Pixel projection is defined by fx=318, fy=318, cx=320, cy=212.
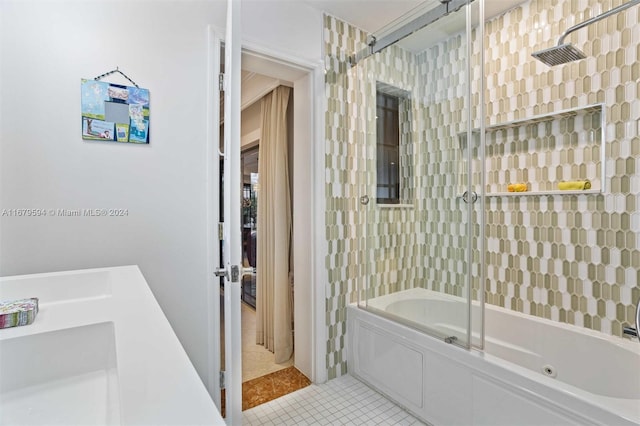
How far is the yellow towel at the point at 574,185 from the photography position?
6.11ft

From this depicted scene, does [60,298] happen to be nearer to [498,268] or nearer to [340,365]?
[340,365]

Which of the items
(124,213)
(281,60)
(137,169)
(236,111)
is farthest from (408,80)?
(124,213)

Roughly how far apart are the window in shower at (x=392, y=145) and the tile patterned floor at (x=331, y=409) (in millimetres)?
1347

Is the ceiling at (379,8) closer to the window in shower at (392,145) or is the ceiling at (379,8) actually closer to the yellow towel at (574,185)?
the window in shower at (392,145)

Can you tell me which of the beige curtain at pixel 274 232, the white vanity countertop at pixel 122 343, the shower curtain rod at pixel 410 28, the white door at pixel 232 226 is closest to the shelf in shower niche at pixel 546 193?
the shower curtain rod at pixel 410 28

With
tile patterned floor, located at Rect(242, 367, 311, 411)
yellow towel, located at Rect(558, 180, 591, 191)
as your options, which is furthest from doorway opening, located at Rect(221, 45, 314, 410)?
yellow towel, located at Rect(558, 180, 591, 191)

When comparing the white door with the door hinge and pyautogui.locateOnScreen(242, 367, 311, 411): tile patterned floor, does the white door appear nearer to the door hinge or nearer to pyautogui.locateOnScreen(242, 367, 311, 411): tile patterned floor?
the door hinge

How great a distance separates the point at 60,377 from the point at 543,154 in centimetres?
261

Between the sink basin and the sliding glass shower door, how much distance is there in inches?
64.7

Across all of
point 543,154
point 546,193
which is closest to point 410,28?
point 543,154

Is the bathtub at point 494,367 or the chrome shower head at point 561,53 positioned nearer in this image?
the bathtub at point 494,367

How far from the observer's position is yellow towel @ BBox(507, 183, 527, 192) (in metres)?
2.16

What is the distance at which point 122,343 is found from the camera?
66 cm

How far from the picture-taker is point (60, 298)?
1109 millimetres
